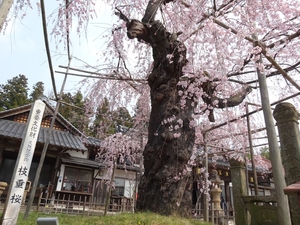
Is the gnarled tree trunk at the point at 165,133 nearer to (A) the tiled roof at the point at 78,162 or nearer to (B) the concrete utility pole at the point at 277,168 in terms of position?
(B) the concrete utility pole at the point at 277,168

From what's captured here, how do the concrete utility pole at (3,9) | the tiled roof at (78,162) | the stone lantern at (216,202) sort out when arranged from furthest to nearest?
the tiled roof at (78,162)
the stone lantern at (216,202)
the concrete utility pole at (3,9)

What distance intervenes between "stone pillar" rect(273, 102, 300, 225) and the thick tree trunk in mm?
1718

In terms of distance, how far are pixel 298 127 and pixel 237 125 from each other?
15.7 feet

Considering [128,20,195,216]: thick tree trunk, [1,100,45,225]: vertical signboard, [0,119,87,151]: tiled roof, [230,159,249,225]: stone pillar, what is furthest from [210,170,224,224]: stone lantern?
[0,119,87,151]: tiled roof

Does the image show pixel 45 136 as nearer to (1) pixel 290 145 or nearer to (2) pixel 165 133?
(2) pixel 165 133

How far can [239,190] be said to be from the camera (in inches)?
232

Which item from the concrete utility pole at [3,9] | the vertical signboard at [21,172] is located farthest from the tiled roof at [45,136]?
the concrete utility pole at [3,9]

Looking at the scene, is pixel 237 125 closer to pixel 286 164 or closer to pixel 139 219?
pixel 286 164

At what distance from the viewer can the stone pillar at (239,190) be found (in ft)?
18.3

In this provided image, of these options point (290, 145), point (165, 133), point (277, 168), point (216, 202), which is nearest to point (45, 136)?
point (216, 202)

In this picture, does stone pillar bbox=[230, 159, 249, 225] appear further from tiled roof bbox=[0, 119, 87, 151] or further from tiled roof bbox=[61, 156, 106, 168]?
tiled roof bbox=[61, 156, 106, 168]

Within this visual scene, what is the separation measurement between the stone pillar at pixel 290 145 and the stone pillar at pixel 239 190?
1.62 meters

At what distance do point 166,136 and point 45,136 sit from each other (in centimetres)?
1129

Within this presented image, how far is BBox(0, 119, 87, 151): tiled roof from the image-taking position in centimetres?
1205
